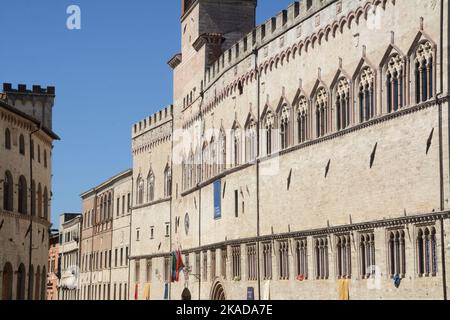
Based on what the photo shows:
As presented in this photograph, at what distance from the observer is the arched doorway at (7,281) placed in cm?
4169

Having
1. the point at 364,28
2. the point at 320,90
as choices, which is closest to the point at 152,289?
the point at 320,90

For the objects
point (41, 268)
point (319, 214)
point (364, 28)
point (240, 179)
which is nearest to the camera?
point (364, 28)

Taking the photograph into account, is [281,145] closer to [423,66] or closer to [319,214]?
[319,214]

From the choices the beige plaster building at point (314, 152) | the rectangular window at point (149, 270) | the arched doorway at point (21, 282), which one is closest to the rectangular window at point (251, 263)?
the beige plaster building at point (314, 152)

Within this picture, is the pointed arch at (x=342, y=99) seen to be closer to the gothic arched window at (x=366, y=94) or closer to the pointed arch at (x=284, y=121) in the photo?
the gothic arched window at (x=366, y=94)

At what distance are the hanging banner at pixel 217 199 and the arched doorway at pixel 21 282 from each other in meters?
9.25

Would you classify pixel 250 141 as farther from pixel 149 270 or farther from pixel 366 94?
pixel 149 270

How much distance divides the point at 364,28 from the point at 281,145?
8596mm

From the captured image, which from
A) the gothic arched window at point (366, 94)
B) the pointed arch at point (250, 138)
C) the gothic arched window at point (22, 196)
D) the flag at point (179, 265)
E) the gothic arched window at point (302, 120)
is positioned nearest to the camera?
the gothic arched window at point (366, 94)

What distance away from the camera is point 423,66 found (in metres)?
28.4

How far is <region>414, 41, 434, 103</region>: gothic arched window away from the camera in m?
28.0

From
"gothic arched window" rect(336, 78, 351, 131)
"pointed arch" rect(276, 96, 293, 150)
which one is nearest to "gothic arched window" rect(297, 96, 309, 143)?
"pointed arch" rect(276, 96, 293, 150)

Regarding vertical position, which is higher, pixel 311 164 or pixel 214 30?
pixel 214 30

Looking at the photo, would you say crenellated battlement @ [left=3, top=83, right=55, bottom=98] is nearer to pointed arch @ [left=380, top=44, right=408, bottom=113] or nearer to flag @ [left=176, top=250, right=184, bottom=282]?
flag @ [left=176, top=250, right=184, bottom=282]
